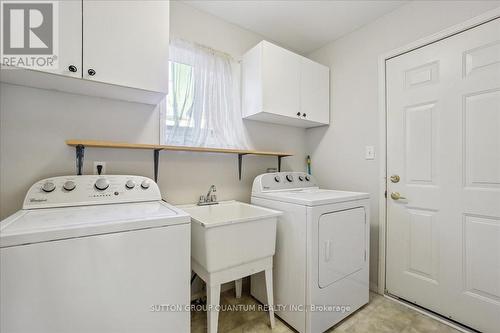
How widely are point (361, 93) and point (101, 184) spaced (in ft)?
7.76

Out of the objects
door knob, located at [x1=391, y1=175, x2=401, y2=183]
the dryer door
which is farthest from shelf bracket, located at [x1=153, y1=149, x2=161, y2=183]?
door knob, located at [x1=391, y1=175, x2=401, y2=183]

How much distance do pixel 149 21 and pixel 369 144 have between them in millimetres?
2061

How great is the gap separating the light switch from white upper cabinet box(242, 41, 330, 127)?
53cm

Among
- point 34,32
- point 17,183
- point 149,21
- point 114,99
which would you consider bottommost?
point 17,183

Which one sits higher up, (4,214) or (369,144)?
(369,144)

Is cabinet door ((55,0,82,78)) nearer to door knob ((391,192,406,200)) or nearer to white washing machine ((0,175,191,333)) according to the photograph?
white washing machine ((0,175,191,333))

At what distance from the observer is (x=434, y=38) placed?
1.73 m

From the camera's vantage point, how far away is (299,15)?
204cm

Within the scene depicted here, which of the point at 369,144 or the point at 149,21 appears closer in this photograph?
the point at 149,21

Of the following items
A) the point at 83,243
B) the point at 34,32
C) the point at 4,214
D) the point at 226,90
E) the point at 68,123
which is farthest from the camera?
the point at 226,90

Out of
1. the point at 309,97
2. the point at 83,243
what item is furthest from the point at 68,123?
the point at 309,97

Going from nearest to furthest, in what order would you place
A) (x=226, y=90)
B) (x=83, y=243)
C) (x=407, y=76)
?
(x=83, y=243) < (x=407, y=76) < (x=226, y=90)

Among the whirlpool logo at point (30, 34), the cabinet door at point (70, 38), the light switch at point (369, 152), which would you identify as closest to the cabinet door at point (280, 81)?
the light switch at point (369, 152)

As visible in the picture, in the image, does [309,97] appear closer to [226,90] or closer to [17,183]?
[226,90]
